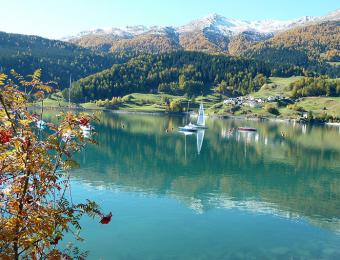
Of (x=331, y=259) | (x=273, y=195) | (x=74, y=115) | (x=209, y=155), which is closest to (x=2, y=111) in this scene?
(x=74, y=115)

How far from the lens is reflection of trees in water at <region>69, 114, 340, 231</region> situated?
60.5 m

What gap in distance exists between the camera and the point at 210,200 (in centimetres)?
5772

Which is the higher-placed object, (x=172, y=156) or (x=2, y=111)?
(x=2, y=111)

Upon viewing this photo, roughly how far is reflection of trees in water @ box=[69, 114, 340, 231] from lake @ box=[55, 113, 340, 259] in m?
0.19

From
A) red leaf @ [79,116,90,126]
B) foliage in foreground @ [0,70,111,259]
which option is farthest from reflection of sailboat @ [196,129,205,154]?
foliage in foreground @ [0,70,111,259]

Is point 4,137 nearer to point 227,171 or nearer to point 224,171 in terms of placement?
point 224,171

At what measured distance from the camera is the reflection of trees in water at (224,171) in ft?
199

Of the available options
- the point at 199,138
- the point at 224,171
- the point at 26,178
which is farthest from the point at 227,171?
the point at 26,178

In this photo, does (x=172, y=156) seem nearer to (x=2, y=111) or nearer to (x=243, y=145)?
(x=243, y=145)

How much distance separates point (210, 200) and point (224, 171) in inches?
966

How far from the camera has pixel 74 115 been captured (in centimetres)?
1059

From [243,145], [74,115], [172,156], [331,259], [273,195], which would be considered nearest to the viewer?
[74,115]

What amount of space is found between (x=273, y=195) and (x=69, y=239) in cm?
3583

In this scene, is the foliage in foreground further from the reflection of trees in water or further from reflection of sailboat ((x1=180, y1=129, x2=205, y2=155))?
reflection of sailboat ((x1=180, y1=129, x2=205, y2=155))
